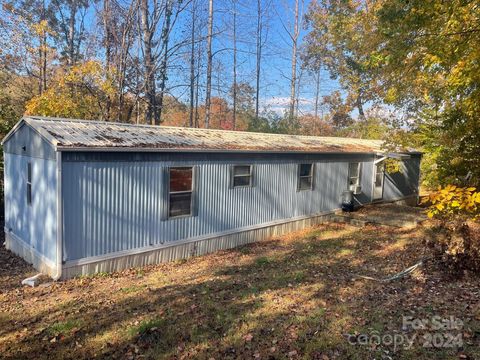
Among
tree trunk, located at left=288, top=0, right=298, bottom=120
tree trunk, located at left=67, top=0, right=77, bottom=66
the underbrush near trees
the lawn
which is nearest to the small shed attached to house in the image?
the lawn

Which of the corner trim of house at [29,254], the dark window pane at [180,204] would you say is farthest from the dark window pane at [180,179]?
the corner trim of house at [29,254]

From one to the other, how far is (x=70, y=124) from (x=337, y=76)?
27871 millimetres

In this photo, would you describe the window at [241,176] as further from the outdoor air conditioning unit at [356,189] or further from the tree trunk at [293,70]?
the tree trunk at [293,70]

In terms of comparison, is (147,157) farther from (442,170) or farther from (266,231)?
(442,170)

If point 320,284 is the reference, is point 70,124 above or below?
above

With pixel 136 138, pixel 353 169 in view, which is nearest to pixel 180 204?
pixel 136 138

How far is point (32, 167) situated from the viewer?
26.5 ft

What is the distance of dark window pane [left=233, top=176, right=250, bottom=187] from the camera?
34.0 ft

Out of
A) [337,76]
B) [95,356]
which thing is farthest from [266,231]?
[337,76]

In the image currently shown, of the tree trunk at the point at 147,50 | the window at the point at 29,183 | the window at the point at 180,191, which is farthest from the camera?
the tree trunk at the point at 147,50

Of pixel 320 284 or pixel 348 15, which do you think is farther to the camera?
pixel 348 15

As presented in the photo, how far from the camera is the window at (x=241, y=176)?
10.3 metres

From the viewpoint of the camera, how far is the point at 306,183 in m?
12.9

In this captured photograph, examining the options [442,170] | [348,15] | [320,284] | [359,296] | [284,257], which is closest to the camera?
[359,296]
